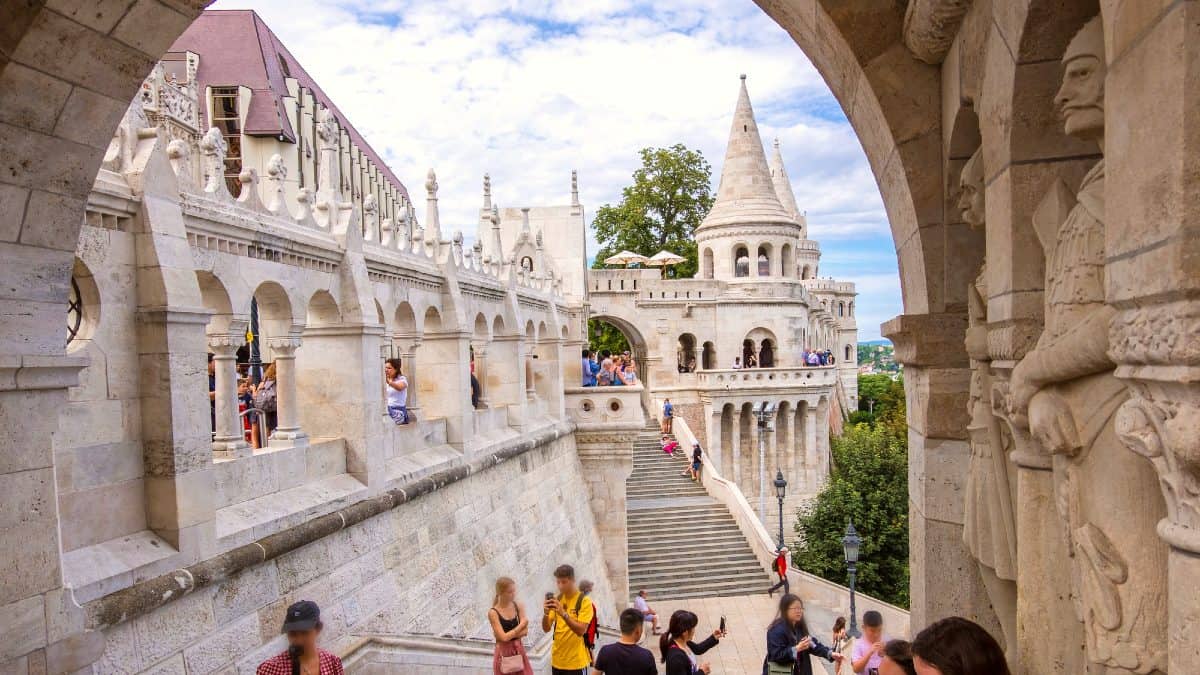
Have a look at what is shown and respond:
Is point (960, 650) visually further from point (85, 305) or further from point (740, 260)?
point (740, 260)

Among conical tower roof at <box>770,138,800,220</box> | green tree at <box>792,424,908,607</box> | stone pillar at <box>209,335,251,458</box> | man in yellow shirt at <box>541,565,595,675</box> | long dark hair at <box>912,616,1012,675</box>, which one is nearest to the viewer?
long dark hair at <box>912,616,1012,675</box>

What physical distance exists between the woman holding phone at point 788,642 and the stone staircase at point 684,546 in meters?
13.2

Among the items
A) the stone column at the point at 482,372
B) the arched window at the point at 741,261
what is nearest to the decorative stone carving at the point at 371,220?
the stone column at the point at 482,372

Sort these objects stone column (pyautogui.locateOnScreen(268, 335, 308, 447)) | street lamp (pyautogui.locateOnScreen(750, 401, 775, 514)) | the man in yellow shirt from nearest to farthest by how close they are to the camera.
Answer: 1. the man in yellow shirt
2. stone column (pyautogui.locateOnScreen(268, 335, 308, 447))
3. street lamp (pyautogui.locateOnScreen(750, 401, 775, 514))

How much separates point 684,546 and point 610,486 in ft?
13.1

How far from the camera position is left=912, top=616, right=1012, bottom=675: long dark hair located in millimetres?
2240

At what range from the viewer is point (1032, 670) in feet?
8.49

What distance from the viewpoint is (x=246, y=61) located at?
79.6 ft

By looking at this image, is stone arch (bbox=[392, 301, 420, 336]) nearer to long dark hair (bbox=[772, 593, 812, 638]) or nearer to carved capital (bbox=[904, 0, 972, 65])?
long dark hair (bbox=[772, 593, 812, 638])

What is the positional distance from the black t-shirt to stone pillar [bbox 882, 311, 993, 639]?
78.1 inches

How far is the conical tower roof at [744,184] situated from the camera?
37375 mm

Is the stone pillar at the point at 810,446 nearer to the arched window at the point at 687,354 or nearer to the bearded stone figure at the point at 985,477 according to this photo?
the arched window at the point at 687,354

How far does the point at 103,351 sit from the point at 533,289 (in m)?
11.4

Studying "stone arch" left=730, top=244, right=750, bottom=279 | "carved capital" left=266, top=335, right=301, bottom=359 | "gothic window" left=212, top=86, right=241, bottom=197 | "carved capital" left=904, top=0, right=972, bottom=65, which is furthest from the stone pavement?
"stone arch" left=730, top=244, right=750, bottom=279
